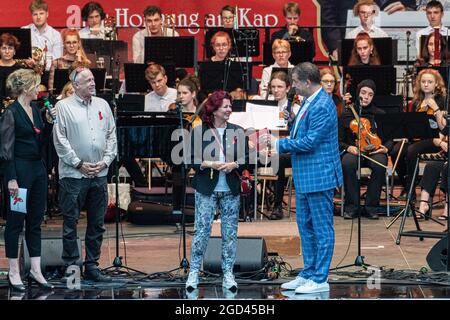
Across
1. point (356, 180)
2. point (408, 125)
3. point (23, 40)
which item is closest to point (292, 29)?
point (356, 180)

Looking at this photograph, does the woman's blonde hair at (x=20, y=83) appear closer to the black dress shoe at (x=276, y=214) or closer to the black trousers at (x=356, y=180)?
the black dress shoe at (x=276, y=214)

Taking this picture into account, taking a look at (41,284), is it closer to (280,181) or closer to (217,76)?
(280,181)

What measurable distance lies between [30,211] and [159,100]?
17.4 feet

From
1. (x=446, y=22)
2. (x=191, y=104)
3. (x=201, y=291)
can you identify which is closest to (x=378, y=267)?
(x=201, y=291)

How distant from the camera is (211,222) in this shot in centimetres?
1110

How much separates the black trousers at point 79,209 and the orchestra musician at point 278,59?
17.3ft

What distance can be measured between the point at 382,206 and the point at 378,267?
3.66 m

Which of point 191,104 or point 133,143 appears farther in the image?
point 191,104

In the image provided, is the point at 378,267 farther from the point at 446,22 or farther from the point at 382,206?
the point at 446,22

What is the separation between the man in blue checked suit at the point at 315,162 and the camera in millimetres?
10812

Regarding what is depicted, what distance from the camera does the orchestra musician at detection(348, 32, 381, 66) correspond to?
16453 millimetres

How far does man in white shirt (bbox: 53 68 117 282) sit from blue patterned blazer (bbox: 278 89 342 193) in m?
1.83
